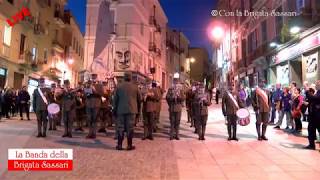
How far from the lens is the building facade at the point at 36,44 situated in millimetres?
25062

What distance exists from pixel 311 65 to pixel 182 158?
11.8 m

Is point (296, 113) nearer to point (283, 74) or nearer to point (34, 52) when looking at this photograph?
point (283, 74)

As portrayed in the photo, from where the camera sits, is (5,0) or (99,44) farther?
(5,0)

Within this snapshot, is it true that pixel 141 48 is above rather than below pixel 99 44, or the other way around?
above

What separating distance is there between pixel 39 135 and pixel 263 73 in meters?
19.9

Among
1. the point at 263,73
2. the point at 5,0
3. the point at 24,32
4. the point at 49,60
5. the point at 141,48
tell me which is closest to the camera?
the point at 5,0

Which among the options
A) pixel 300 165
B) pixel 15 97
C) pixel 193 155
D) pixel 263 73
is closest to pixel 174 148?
pixel 193 155

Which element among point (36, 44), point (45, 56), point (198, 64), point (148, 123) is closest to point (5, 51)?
point (36, 44)

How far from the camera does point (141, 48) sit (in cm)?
3941

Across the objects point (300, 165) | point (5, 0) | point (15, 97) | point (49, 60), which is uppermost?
point (5, 0)

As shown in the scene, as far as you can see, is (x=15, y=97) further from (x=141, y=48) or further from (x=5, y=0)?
(x=141, y=48)

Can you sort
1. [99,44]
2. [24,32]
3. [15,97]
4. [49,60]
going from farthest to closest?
1. [49,60]
2. [24,32]
3. [15,97]
4. [99,44]

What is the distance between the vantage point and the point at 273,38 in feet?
75.2

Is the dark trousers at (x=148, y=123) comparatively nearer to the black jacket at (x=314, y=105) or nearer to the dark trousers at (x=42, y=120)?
the dark trousers at (x=42, y=120)
